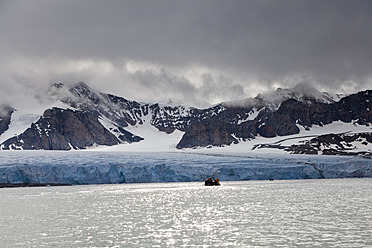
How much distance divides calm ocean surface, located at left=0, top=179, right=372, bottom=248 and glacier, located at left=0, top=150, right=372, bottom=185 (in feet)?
79.2

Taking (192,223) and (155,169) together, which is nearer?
(192,223)

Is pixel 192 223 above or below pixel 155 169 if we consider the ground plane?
below

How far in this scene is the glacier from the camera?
5862cm

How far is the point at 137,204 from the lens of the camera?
3300 cm

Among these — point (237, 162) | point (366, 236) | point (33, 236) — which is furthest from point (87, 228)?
point (237, 162)

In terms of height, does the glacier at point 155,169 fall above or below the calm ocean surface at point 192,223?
above

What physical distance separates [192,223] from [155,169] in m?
38.3

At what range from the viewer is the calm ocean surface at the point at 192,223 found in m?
18.5

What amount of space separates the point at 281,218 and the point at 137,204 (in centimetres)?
1211

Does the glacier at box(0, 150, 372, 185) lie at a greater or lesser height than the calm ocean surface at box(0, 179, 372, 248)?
greater

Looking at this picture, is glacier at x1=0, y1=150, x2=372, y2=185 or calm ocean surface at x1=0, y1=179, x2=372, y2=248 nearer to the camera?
calm ocean surface at x1=0, y1=179, x2=372, y2=248

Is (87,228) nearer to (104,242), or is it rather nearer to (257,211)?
(104,242)

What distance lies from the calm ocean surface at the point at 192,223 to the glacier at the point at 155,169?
24.1m

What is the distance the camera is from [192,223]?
23.3 metres
